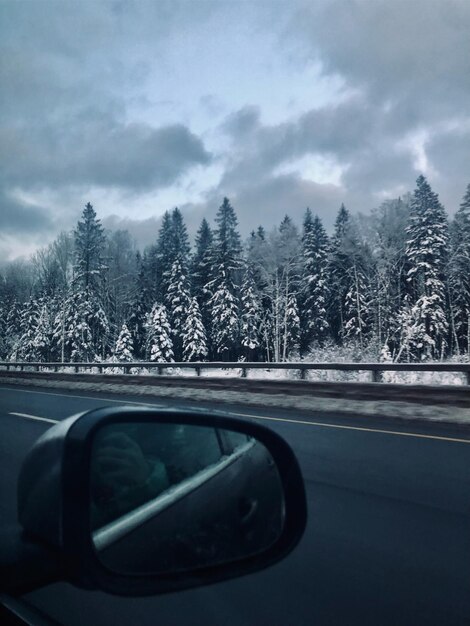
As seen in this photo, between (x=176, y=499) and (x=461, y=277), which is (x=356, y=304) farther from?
(x=176, y=499)

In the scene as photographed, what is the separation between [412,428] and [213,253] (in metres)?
38.7

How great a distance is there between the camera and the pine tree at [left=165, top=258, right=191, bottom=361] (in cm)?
4459

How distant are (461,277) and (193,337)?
24.0 m

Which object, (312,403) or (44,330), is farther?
(44,330)

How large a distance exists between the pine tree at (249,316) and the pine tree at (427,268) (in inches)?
545

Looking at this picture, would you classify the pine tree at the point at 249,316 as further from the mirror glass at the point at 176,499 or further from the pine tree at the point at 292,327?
the mirror glass at the point at 176,499

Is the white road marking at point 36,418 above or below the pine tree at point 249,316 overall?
below

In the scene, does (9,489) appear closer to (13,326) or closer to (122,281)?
(122,281)

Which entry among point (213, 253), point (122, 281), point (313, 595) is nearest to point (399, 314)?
point (213, 253)

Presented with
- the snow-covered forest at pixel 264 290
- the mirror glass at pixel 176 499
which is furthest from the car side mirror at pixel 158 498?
the snow-covered forest at pixel 264 290

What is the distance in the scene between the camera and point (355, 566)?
336 cm

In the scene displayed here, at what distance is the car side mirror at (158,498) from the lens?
1303 millimetres

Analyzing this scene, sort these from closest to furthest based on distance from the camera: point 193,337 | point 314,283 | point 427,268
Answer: point 427,268 < point 193,337 < point 314,283

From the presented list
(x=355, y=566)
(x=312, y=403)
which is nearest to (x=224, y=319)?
(x=312, y=403)
